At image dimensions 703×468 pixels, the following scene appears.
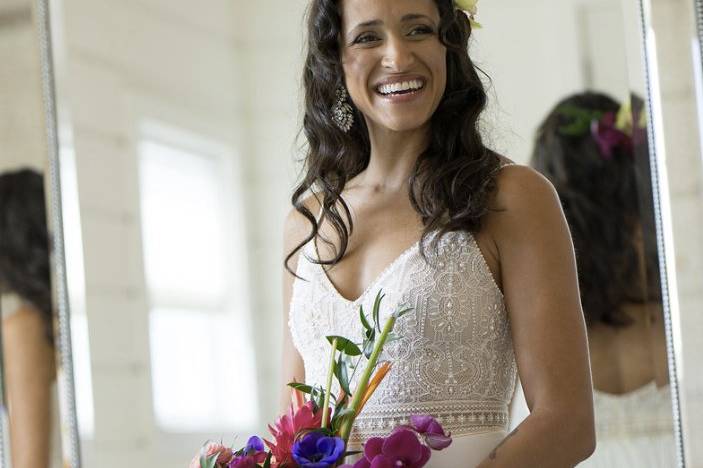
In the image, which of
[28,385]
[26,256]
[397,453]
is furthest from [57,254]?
[397,453]

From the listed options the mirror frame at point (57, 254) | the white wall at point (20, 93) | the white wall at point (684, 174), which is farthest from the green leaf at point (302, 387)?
the white wall at point (20, 93)

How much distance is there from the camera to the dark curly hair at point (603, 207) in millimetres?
1467

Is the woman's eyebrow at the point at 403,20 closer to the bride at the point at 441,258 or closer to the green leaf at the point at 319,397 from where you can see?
the bride at the point at 441,258

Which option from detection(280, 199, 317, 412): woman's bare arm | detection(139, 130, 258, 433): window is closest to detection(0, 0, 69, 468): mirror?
detection(139, 130, 258, 433): window

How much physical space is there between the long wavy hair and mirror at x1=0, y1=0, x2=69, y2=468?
0.57 meters

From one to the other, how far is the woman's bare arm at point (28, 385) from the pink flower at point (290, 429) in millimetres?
864

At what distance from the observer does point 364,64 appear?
1.31 m

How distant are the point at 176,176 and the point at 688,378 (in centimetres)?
86

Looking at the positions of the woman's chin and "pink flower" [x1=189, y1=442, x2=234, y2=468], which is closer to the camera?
"pink flower" [x1=189, y1=442, x2=234, y2=468]

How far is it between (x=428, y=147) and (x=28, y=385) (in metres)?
0.89

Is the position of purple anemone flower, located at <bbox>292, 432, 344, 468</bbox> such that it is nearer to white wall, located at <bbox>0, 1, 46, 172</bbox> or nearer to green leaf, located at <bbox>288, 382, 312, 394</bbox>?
green leaf, located at <bbox>288, 382, 312, 394</bbox>

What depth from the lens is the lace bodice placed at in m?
1.24

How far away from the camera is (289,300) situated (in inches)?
60.7

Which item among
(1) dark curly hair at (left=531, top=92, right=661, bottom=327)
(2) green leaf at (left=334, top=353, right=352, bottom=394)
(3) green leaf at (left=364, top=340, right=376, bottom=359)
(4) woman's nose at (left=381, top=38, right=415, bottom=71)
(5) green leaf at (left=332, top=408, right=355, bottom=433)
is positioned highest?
(4) woman's nose at (left=381, top=38, right=415, bottom=71)
